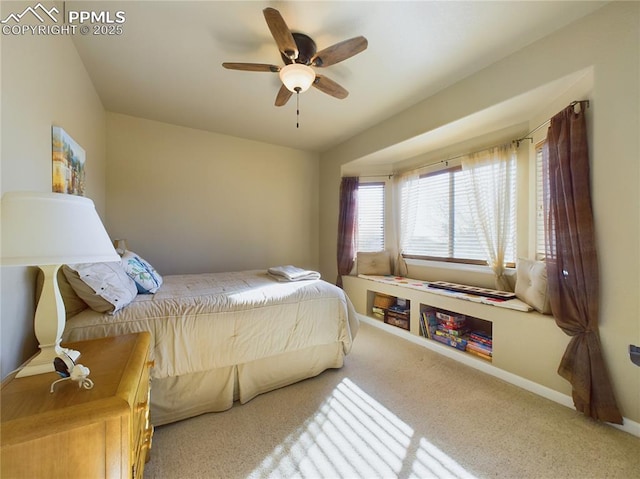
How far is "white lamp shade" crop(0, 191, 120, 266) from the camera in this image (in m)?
0.74

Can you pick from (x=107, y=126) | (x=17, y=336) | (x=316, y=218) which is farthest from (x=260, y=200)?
(x=17, y=336)

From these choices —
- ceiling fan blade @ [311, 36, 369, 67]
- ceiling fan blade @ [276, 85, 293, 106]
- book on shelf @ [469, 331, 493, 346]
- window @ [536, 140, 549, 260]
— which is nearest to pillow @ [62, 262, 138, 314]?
ceiling fan blade @ [276, 85, 293, 106]

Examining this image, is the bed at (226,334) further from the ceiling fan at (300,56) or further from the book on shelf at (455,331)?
the ceiling fan at (300,56)

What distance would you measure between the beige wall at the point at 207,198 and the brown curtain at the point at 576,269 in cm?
317

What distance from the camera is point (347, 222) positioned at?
3.79 meters

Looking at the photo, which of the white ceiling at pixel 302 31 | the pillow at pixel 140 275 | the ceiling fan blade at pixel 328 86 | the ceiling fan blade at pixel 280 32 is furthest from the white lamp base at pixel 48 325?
the ceiling fan blade at pixel 328 86

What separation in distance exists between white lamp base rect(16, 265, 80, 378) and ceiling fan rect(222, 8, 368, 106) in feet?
5.19

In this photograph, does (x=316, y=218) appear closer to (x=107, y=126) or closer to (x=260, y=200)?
(x=260, y=200)

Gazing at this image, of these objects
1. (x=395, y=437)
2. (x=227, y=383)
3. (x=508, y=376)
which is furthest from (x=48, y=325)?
(x=508, y=376)

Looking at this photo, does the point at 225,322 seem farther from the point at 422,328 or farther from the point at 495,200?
the point at 495,200

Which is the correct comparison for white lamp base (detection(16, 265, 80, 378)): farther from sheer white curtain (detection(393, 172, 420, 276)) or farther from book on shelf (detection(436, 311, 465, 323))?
sheer white curtain (detection(393, 172, 420, 276))

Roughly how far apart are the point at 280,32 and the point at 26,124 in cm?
140

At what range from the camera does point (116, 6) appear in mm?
1571

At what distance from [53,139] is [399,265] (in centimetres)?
361
